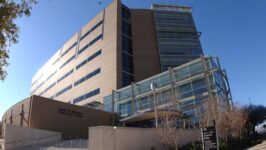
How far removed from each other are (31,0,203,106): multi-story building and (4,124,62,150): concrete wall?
21.6 m

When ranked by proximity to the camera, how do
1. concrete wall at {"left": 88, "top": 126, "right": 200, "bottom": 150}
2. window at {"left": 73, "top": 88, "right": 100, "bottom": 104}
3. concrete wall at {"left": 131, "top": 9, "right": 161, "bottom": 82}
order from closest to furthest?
concrete wall at {"left": 88, "top": 126, "right": 200, "bottom": 150}, window at {"left": 73, "top": 88, "right": 100, "bottom": 104}, concrete wall at {"left": 131, "top": 9, "right": 161, "bottom": 82}

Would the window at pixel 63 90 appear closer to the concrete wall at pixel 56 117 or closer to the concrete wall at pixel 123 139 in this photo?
the concrete wall at pixel 56 117

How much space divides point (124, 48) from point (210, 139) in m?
48.4

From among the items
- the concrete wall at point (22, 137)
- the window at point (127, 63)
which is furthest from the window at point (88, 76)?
the concrete wall at point (22, 137)

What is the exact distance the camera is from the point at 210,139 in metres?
12.1

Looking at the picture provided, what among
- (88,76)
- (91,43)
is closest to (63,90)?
(88,76)

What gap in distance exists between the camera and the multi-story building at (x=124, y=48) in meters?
57.2

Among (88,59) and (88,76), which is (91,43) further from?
(88,76)

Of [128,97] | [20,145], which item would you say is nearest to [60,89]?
[128,97]

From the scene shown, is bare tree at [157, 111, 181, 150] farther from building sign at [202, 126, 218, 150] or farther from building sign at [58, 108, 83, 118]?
building sign at [58, 108, 83, 118]

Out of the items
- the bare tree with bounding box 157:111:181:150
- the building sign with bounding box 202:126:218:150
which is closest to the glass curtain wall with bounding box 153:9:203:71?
the bare tree with bounding box 157:111:181:150

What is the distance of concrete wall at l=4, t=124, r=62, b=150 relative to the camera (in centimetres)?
3136

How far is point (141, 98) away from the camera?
152ft

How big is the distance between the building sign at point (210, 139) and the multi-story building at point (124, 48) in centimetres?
4089
